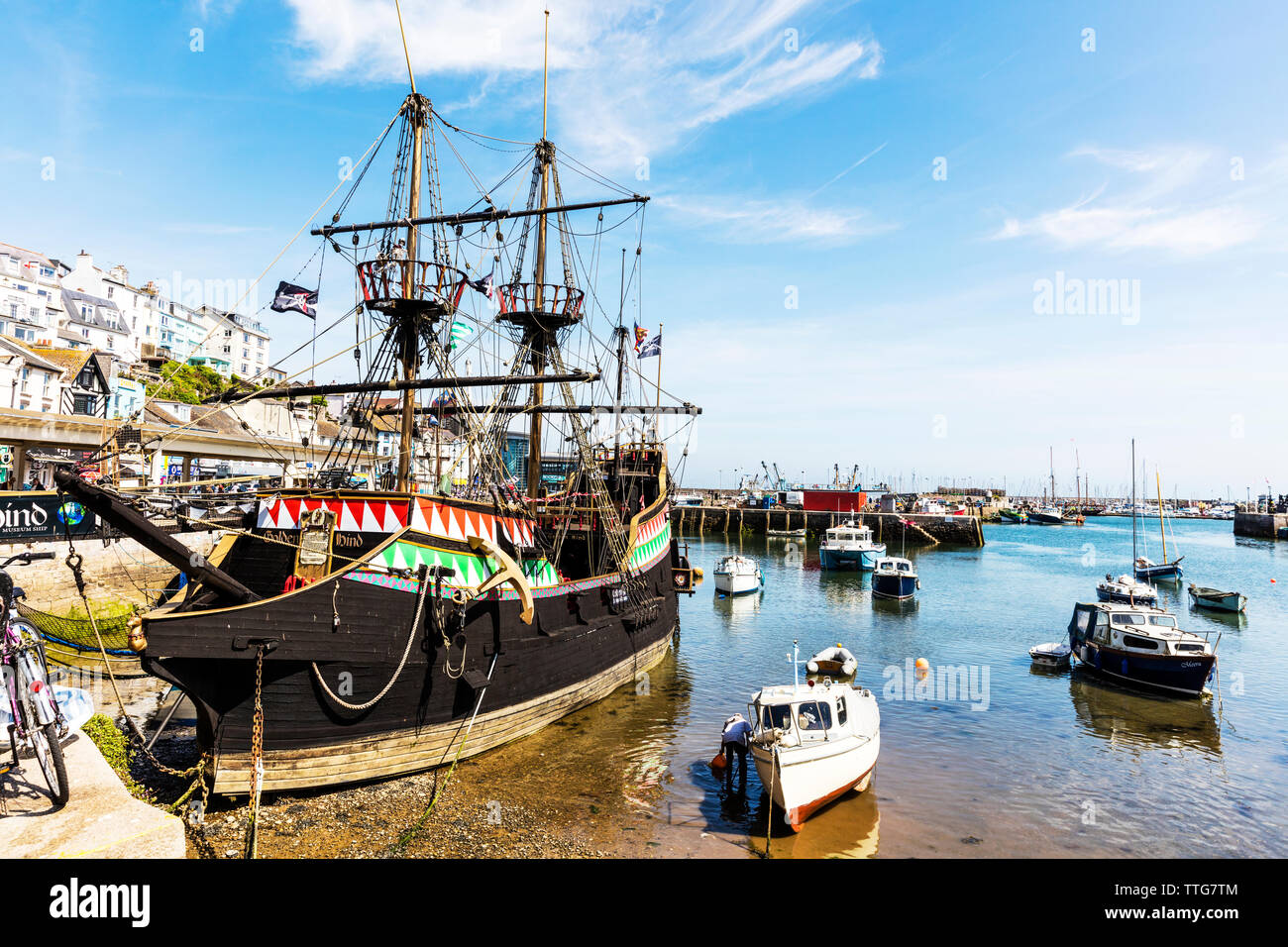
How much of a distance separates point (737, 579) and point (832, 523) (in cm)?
5402

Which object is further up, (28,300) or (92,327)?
(28,300)

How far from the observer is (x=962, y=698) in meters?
24.9

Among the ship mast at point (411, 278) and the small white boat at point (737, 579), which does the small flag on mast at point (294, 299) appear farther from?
the small white boat at point (737, 579)

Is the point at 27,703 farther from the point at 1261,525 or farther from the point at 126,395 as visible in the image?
the point at 1261,525

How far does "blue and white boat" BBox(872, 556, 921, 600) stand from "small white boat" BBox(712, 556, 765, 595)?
820 cm

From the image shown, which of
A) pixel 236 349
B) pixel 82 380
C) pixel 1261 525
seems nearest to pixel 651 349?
pixel 82 380

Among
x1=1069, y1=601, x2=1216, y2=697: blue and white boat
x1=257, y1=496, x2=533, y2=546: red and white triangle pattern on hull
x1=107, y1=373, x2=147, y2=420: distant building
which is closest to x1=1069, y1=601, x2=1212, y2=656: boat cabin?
x1=1069, y1=601, x2=1216, y2=697: blue and white boat

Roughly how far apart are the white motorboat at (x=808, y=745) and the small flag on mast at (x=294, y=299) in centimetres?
1598

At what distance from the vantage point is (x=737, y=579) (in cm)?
4781

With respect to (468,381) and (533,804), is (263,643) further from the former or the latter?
(468,381)
